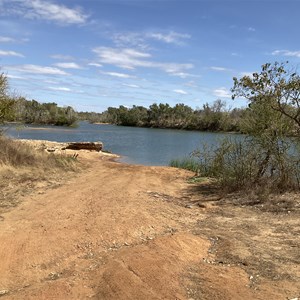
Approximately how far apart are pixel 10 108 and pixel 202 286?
44.3 ft

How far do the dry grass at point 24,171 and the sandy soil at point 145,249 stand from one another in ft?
2.53

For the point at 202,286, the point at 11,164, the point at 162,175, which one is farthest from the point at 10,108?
the point at 202,286

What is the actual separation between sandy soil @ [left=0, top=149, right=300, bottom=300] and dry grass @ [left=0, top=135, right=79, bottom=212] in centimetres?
77

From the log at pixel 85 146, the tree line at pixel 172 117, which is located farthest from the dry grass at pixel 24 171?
the tree line at pixel 172 117

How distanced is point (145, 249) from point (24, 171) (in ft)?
28.7

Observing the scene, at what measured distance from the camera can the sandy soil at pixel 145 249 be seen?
16.8 feet

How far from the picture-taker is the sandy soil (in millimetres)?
5117

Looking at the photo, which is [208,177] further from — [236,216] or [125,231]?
[125,231]

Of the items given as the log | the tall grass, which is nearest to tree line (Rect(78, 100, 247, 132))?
the log

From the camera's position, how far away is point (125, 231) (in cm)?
750

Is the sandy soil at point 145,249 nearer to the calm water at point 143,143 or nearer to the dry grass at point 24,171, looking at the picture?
the dry grass at point 24,171

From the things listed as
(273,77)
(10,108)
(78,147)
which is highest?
(273,77)

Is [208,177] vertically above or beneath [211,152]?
beneath

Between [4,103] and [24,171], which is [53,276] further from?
[4,103]
